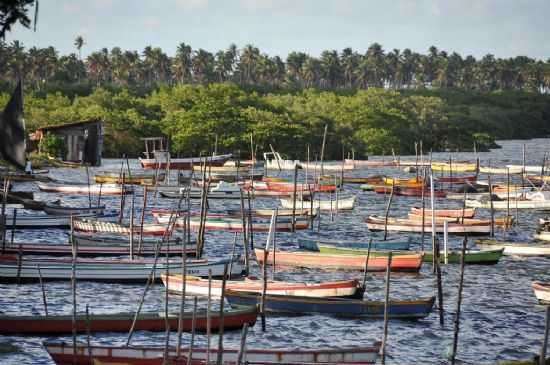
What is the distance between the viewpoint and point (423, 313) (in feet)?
140

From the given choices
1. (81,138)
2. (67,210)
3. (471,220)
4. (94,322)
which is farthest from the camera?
(81,138)

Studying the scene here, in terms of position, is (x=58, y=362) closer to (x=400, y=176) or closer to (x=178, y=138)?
(x=400, y=176)

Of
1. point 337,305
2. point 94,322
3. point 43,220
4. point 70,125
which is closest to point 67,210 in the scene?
point 43,220

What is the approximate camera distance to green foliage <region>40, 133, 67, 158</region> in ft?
394

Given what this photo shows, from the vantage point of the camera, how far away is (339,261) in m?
55.5

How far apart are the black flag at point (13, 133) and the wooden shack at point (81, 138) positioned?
89.5 meters

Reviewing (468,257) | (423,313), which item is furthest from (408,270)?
(423,313)

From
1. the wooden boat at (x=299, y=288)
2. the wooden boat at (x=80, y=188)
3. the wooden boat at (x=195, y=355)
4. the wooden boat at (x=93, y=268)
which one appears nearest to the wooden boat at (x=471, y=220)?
the wooden boat at (x=93, y=268)

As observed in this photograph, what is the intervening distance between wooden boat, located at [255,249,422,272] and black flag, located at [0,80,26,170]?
92.3ft

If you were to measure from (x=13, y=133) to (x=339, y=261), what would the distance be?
30.7 m

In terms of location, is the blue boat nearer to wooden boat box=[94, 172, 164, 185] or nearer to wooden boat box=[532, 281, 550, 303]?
wooden boat box=[532, 281, 550, 303]

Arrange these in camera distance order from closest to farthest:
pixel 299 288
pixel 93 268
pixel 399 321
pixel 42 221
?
pixel 399 321
pixel 299 288
pixel 93 268
pixel 42 221

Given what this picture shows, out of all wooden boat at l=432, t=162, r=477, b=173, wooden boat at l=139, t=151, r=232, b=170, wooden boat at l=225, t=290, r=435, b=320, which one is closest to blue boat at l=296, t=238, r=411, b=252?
wooden boat at l=225, t=290, r=435, b=320

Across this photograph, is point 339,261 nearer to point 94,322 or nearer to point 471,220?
point 471,220
